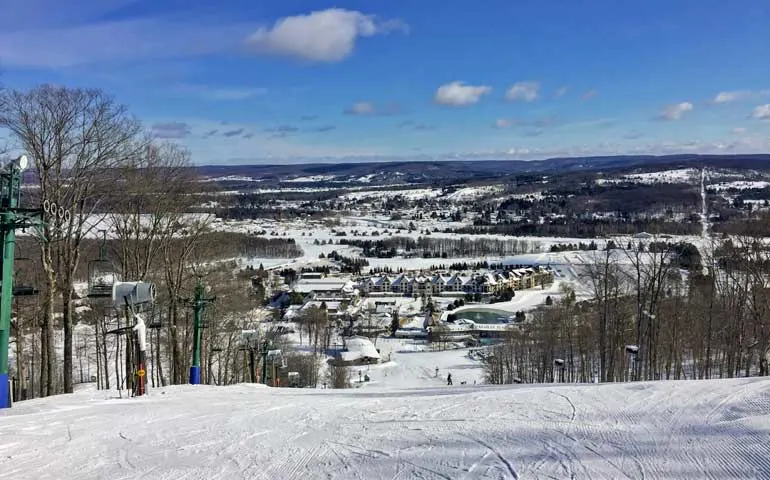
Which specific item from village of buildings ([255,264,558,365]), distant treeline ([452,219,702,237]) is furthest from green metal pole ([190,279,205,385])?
distant treeline ([452,219,702,237])

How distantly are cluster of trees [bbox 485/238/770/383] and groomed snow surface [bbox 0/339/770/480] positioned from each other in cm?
1190

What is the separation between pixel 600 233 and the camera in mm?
110375

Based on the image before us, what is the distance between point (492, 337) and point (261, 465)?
154 feet

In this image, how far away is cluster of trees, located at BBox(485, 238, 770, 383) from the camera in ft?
71.2

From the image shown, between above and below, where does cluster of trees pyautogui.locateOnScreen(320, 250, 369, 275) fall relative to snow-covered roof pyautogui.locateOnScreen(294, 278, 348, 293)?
above

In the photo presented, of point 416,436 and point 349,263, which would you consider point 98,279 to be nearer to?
point 416,436

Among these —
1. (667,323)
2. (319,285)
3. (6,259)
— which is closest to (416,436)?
(6,259)

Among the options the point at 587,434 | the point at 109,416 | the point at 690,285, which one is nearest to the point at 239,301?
the point at 109,416

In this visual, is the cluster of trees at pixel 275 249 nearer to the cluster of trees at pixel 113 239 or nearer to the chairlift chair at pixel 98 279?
the cluster of trees at pixel 113 239

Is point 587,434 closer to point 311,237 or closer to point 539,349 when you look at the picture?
Result: point 539,349

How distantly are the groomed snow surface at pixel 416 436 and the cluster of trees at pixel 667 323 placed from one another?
11897 mm

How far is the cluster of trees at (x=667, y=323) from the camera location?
2170 centimetres

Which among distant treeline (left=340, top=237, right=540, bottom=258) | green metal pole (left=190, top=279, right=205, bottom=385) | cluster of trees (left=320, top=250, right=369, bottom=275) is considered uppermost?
green metal pole (left=190, top=279, right=205, bottom=385)

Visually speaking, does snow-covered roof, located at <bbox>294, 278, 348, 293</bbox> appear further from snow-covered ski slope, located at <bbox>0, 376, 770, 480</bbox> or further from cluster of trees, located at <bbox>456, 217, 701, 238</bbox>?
snow-covered ski slope, located at <bbox>0, 376, 770, 480</bbox>
